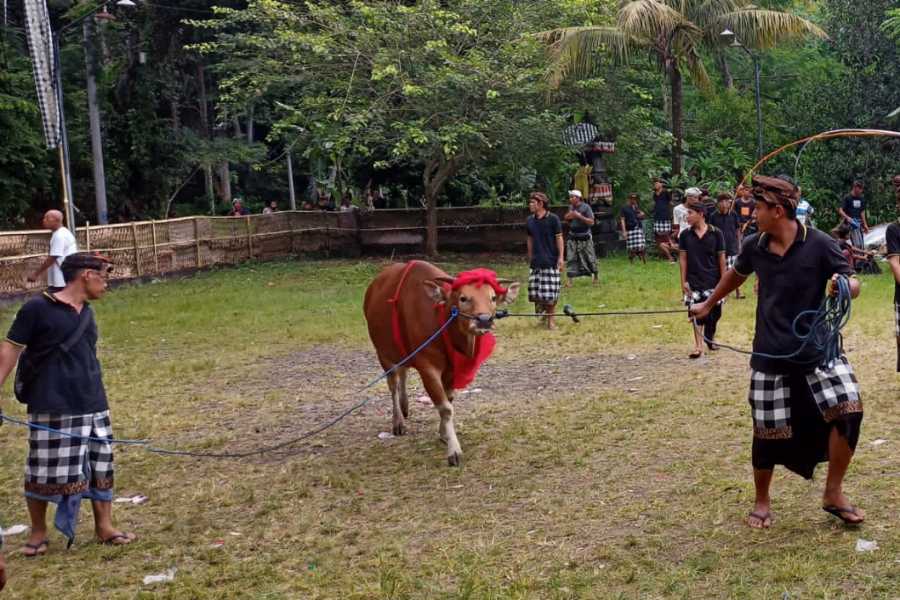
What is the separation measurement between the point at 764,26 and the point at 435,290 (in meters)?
18.2

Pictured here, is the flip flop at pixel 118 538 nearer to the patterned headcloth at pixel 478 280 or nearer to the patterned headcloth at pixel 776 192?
the patterned headcloth at pixel 478 280

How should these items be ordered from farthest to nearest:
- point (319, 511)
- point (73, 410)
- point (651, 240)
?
1. point (651, 240)
2. point (319, 511)
3. point (73, 410)

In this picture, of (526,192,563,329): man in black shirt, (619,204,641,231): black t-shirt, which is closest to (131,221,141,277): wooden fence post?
(619,204,641,231): black t-shirt

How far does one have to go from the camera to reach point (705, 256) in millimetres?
11234

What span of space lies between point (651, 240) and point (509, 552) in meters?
20.9

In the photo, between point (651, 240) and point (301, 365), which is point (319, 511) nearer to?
point (301, 365)

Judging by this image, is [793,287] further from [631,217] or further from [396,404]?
[631,217]

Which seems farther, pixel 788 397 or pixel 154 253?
pixel 154 253

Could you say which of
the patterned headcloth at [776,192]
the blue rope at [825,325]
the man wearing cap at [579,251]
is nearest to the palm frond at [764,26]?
the man wearing cap at [579,251]

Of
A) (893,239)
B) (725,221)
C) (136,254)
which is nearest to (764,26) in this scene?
(725,221)

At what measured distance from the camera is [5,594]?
17.7 feet

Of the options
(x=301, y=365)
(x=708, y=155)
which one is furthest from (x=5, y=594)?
(x=708, y=155)

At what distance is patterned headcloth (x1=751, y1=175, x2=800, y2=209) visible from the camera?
5.55 m

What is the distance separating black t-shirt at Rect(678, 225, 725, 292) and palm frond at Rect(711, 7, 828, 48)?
45.9ft
